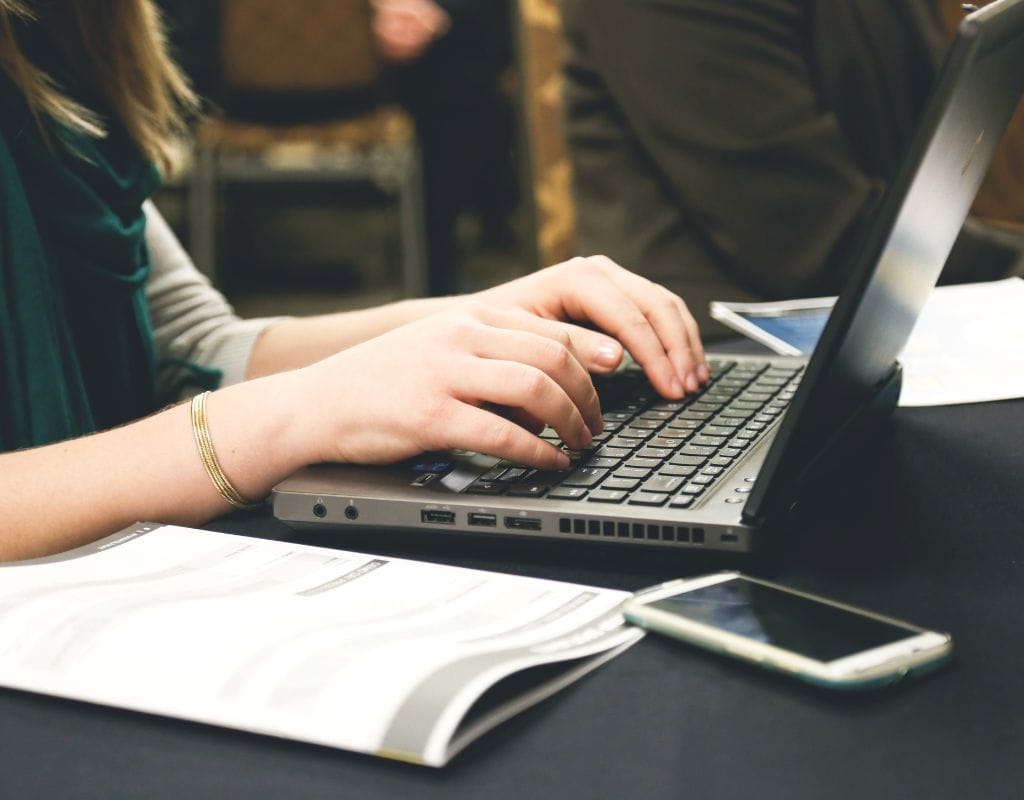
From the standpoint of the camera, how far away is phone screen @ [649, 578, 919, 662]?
1.39ft

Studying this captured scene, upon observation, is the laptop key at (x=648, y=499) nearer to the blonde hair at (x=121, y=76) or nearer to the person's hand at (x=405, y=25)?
the blonde hair at (x=121, y=76)

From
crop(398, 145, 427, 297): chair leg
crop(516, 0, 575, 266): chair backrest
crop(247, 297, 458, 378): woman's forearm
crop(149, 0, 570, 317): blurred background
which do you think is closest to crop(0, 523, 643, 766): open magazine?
crop(247, 297, 458, 378): woman's forearm

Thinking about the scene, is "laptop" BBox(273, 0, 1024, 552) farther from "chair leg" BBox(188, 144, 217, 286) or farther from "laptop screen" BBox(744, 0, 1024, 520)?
"chair leg" BBox(188, 144, 217, 286)

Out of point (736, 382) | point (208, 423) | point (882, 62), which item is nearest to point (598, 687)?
point (208, 423)

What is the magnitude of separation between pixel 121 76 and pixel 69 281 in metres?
0.19

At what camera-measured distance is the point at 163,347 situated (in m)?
1.12

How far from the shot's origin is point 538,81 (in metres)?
1.70

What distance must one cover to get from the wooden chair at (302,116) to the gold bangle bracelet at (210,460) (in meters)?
2.75

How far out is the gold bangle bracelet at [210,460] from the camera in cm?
62

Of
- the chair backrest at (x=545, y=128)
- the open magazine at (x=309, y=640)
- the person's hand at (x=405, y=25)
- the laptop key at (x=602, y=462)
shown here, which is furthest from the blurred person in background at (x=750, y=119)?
the person's hand at (x=405, y=25)

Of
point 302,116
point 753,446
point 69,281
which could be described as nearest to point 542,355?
point 753,446

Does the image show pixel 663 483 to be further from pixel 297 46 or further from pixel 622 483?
pixel 297 46

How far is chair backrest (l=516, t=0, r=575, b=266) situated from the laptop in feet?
3.37

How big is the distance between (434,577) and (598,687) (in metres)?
0.11
